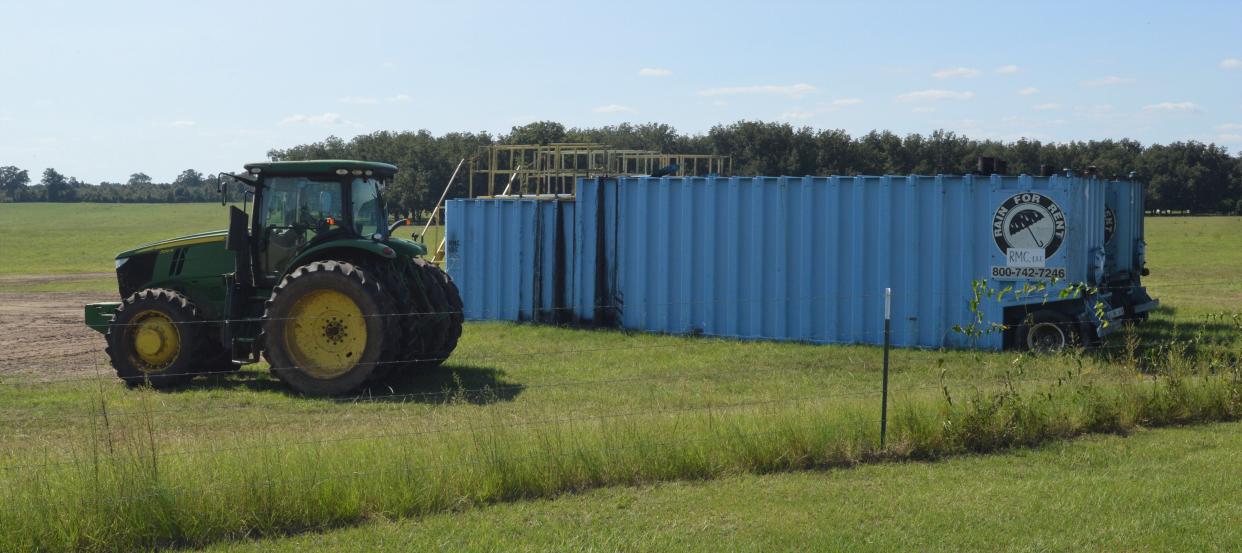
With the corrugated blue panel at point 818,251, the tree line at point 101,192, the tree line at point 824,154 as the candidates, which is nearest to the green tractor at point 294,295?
the corrugated blue panel at point 818,251

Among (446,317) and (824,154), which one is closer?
(446,317)

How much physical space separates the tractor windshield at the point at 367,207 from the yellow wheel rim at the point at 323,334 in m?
1.07

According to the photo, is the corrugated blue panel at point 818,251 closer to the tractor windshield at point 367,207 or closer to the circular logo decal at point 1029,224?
the circular logo decal at point 1029,224

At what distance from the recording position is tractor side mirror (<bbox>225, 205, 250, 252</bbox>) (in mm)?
12617

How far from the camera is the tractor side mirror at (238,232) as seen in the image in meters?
12.6

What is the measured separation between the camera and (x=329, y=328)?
1232 cm

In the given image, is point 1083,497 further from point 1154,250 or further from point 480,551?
point 1154,250

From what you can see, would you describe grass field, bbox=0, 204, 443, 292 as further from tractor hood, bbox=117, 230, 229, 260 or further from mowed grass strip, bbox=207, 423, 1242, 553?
mowed grass strip, bbox=207, 423, 1242, 553

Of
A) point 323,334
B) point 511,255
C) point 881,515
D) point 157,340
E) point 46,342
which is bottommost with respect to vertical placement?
point 46,342

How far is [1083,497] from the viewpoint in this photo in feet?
23.2

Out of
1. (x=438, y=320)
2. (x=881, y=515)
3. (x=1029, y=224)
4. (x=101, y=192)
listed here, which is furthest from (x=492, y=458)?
(x=101, y=192)

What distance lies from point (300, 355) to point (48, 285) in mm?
22320

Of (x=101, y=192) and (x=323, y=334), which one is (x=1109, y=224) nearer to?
(x=323, y=334)

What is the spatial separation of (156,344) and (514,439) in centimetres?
674
